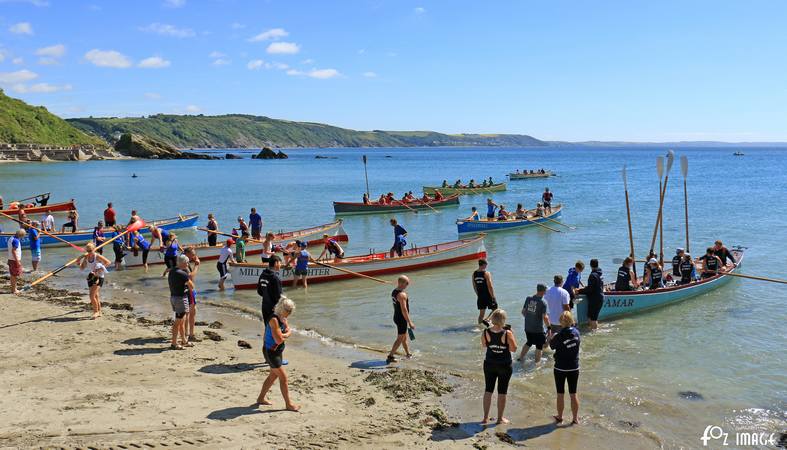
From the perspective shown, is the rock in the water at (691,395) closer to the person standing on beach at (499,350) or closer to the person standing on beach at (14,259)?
the person standing on beach at (499,350)

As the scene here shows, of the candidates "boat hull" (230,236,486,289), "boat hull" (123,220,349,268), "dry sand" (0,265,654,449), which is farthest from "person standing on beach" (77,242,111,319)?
"boat hull" (123,220,349,268)

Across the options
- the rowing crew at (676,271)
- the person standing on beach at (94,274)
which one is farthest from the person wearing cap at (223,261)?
the rowing crew at (676,271)

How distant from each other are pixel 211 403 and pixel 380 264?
11.2m

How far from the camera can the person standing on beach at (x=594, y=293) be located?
43.1ft

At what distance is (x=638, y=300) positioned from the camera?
14789 millimetres

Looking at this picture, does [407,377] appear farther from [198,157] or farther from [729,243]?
[198,157]

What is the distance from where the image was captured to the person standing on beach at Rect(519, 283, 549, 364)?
10891mm

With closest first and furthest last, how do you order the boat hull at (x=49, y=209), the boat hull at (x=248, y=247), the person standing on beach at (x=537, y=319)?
the person standing on beach at (x=537, y=319) < the boat hull at (x=248, y=247) < the boat hull at (x=49, y=209)

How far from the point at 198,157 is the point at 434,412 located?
500 feet

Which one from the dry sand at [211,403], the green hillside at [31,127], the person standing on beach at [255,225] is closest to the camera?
the dry sand at [211,403]

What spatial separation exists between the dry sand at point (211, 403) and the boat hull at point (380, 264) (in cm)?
555

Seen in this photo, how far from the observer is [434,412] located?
887 cm

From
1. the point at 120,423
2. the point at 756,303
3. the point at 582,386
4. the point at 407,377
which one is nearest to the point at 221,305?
the point at 407,377

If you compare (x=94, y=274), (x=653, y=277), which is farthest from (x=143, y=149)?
(x=653, y=277)
